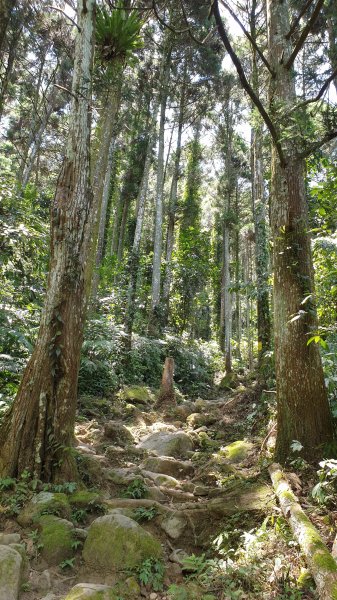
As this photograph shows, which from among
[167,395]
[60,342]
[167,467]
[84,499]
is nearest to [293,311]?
[60,342]

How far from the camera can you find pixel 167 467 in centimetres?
548

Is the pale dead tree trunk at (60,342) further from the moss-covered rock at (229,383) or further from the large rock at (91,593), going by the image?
the moss-covered rock at (229,383)

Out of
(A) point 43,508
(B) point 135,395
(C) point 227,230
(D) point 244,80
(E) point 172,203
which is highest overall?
(E) point 172,203

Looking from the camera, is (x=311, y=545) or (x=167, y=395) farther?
(x=167, y=395)

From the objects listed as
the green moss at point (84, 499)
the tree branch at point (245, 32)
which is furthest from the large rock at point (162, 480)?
the tree branch at point (245, 32)

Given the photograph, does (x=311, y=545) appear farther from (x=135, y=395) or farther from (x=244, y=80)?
(x=135, y=395)

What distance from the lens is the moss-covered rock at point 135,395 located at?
9750mm

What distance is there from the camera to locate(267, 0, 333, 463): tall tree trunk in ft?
13.9

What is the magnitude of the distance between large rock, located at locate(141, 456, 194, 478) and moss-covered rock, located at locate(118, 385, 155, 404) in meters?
4.19

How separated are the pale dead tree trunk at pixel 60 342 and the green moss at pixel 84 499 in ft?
0.85

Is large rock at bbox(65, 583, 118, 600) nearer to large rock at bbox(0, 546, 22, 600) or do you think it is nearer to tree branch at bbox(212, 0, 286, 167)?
large rock at bbox(0, 546, 22, 600)

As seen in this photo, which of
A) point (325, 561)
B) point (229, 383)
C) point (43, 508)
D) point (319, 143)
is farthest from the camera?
point (229, 383)

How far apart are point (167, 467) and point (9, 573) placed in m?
2.95

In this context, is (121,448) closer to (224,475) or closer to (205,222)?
(224,475)
